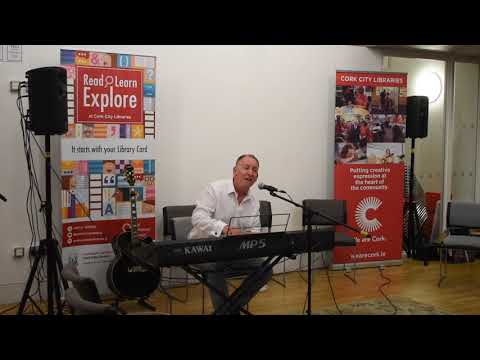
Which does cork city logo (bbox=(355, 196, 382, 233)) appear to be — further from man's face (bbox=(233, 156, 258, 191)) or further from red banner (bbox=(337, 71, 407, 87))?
man's face (bbox=(233, 156, 258, 191))

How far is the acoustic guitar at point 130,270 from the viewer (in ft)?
14.0

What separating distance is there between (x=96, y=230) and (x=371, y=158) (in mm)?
3247

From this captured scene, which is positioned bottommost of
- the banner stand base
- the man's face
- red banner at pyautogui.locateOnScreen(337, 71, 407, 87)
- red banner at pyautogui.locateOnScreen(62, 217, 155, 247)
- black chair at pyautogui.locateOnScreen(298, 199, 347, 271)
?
the banner stand base

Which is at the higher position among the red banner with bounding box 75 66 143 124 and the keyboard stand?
the red banner with bounding box 75 66 143 124

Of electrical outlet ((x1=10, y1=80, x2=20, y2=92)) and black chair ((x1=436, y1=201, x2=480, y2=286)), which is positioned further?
black chair ((x1=436, y1=201, x2=480, y2=286))

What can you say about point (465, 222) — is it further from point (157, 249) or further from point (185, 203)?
point (157, 249)

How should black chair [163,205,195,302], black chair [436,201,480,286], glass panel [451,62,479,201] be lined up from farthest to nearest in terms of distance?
glass panel [451,62,479,201]
black chair [436,201,480,286]
black chair [163,205,195,302]

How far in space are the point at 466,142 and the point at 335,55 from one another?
265 centimetres

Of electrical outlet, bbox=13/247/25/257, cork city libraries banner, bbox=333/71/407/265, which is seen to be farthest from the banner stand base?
electrical outlet, bbox=13/247/25/257

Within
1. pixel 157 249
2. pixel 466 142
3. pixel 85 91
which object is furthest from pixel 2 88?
pixel 466 142

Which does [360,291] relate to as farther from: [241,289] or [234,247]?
[234,247]

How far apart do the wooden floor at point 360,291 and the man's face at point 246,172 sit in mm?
1232

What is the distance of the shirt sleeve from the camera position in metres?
3.44

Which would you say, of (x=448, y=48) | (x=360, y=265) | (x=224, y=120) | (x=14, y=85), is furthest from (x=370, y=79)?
(x=14, y=85)
